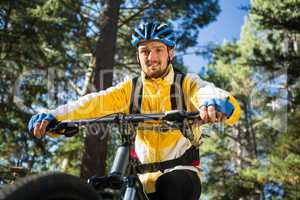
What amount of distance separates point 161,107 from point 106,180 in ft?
4.13

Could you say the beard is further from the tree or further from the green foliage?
the green foliage

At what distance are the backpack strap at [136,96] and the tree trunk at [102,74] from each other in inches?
250

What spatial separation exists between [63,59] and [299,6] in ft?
25.3

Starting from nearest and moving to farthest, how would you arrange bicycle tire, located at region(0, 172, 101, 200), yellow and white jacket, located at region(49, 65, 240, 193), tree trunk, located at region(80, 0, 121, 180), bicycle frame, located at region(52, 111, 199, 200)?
bicycle tire, located at region(0, 172, 101, 200)
bicycle frame, located at region(52, 111, 199, 200)
yellow and white jacket, located at region(49, 65, 240, 193)
tree trunk, located at region(80, 0, 121, 180)

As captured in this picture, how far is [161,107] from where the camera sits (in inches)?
141

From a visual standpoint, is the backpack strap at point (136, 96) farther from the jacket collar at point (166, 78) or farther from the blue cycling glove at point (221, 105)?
the blue cycling glove at point (221, 105)

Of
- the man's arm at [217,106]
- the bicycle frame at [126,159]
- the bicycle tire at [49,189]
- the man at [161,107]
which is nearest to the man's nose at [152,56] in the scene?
the man at [161,107]

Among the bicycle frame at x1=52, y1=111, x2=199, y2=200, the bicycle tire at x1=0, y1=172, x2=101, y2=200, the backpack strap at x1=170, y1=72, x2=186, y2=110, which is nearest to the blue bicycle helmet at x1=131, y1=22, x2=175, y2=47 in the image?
the backpack strap at x1=170, y1=72, x2=186, y2=110

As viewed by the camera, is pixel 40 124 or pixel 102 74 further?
pixel 102 74

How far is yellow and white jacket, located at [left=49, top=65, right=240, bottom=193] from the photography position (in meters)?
3.34

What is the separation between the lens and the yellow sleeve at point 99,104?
343 centimetres

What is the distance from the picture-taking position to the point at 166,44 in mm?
3791

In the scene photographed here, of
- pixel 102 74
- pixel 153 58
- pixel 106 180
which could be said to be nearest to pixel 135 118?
pixel 106 180

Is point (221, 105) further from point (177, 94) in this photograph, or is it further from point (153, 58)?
point (153, 58)
